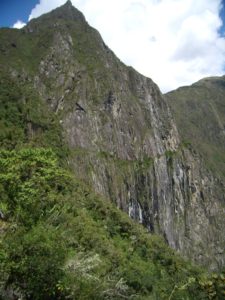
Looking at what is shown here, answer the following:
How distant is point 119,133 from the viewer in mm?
152750

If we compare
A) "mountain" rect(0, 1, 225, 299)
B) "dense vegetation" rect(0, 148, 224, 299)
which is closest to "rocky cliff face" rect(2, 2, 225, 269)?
"mountain" rect(0, 1, 225, 299)

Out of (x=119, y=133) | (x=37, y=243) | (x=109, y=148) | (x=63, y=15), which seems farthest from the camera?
(x=63, y=15)

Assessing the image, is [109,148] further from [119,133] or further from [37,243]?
[37,243]

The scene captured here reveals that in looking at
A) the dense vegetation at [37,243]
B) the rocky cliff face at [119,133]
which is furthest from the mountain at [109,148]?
the dense vegetation at [37,243]

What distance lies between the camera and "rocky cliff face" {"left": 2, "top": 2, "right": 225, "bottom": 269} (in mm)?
139125

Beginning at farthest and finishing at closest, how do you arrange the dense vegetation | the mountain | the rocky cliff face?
the rocky cliff face
the mountain
the dense vegetation

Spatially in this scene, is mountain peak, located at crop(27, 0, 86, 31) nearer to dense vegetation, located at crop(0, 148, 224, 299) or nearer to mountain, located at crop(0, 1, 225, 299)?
mountain, located at crop(0, 1, 225, 299)

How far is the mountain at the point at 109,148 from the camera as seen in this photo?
99.6 metres

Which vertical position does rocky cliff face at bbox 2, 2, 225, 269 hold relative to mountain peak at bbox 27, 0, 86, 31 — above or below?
below

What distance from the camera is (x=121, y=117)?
157m

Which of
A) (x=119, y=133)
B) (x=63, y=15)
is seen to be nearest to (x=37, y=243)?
(x=119, y=133)

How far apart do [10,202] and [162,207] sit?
13015 centimetres

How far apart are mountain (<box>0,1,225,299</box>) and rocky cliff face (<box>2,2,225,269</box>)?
371mm

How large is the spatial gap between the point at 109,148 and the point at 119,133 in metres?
8.81
